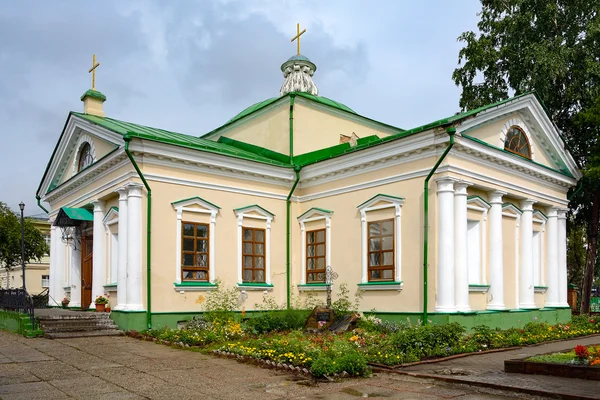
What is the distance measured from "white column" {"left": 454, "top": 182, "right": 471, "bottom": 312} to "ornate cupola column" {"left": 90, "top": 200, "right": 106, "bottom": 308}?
9021 millimetres

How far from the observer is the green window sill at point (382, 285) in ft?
45.5

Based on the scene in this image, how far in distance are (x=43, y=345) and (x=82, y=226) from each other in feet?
21.5

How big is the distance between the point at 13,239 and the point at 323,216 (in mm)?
20890

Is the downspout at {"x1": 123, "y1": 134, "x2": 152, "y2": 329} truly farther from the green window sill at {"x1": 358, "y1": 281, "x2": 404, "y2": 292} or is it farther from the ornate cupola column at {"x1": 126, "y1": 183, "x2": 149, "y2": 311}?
the green window sill at {"x1": 358, "y1": 281, "x2": 404, "y2": 292}

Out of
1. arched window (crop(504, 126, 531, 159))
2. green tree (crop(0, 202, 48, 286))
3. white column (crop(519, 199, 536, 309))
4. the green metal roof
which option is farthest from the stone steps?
green tree (crop(0, 202, 48, 286))

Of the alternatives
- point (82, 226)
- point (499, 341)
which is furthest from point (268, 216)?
point (499, 341)

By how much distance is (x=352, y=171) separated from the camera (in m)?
15.4

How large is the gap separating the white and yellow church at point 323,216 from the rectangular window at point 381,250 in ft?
0.12

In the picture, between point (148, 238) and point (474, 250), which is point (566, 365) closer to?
point (474, 250)

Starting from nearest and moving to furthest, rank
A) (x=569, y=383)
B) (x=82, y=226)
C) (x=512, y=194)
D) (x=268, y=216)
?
(x=569, y=383) < (x=512, y=194) < (x=268, y=216) < (x=82, y=226)

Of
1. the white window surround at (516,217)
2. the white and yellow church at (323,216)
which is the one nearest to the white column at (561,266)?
the white and yellow church at (323,216)

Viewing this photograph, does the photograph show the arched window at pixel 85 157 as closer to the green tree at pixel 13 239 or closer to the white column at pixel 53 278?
the white column at pixel 53 278

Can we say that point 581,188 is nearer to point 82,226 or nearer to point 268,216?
point 268,216

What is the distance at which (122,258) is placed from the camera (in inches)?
543
